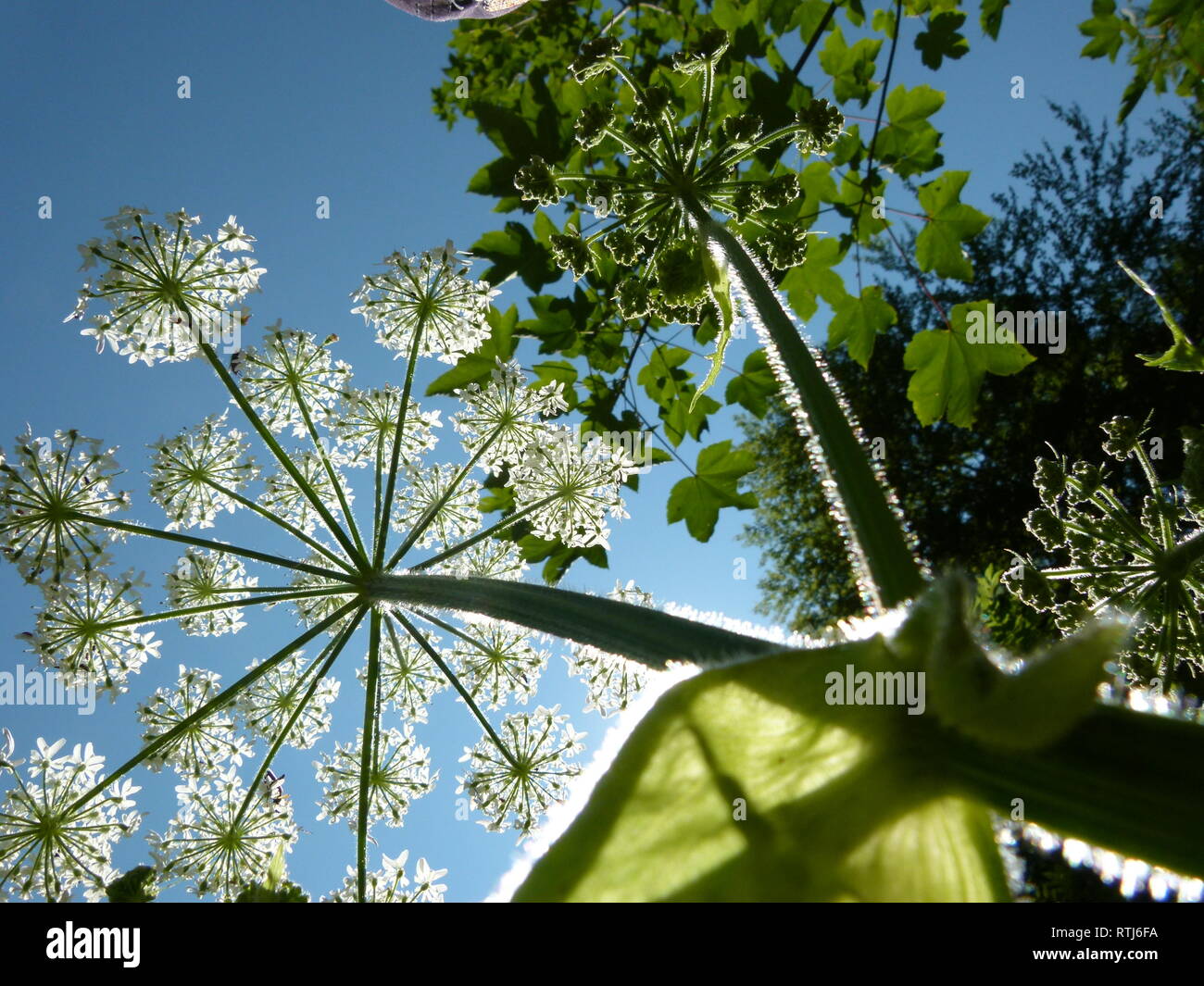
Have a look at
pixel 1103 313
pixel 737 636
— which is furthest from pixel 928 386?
pixel 1103 313

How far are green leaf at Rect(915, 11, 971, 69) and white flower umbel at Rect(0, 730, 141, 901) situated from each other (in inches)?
161

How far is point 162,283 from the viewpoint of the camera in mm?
2596

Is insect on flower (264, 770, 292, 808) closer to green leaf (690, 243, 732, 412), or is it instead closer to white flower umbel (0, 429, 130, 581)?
white flower umbel (0, 429, 130, 581)

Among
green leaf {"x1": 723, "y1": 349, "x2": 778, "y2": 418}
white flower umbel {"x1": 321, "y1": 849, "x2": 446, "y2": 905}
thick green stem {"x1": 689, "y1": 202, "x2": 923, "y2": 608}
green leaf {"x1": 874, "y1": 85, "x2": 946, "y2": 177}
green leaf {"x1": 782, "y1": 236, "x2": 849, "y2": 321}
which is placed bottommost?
white flower umbel {"x1": 321, "y1": 849, "x2": 446, "y2": 905}

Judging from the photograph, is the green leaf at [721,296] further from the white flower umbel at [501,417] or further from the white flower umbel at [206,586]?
the white flower umbel at [206,586]

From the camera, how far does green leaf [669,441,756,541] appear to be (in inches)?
132

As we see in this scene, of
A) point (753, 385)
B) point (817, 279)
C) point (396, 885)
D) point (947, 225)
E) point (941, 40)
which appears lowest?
point (396, 885)

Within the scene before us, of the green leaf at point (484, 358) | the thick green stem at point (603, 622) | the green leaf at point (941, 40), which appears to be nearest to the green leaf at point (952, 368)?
the green leaf at point (941, 40)

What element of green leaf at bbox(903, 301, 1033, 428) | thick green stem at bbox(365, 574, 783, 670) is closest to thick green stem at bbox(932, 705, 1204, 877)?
thick green stem at bbox(365, 574, 783, 670)

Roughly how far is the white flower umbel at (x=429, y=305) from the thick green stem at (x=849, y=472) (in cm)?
197

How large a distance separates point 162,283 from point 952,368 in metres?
2.73

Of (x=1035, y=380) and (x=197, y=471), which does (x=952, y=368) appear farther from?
(x=1035, y=380)

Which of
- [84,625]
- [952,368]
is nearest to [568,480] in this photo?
[952,368]
